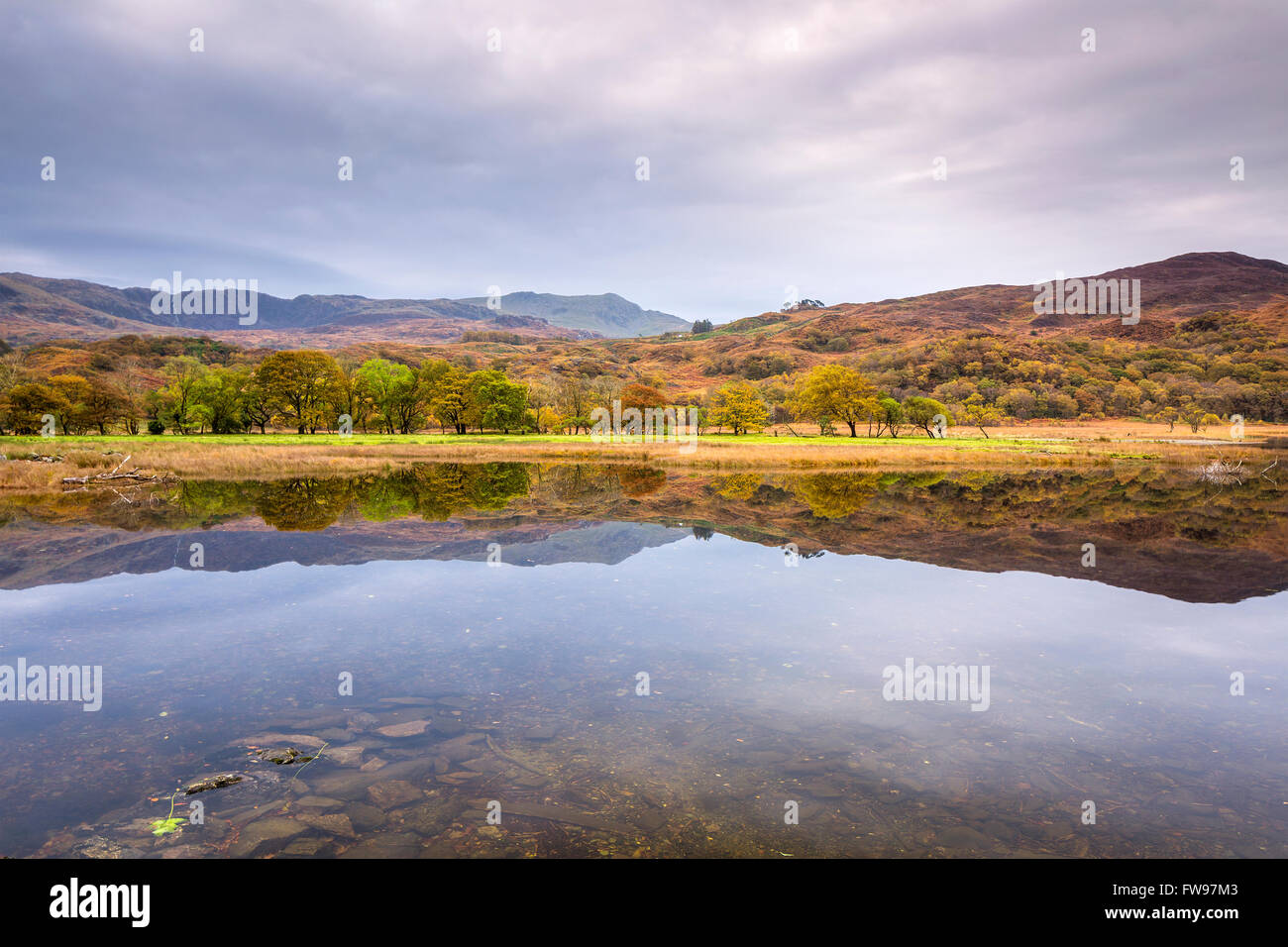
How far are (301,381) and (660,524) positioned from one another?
75.0 m

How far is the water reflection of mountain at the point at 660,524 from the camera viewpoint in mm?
21375

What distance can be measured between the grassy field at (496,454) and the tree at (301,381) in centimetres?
953

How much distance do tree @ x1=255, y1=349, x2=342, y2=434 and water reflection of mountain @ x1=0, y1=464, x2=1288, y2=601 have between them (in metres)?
46.1

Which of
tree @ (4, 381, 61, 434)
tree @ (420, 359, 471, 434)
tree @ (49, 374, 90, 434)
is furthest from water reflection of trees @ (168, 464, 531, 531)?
tree @ (49, 374, 90, 434)

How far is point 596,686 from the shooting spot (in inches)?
437

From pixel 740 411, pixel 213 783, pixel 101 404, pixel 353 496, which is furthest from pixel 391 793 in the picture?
pixel 101 404

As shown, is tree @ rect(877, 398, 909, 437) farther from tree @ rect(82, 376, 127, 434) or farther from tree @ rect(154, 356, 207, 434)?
tree @ rect(82, 376, 127, 434)

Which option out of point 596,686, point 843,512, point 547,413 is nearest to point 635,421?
point 547,413

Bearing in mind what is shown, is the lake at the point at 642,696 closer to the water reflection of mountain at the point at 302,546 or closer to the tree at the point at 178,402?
the water reflection of mountain at the point at 302,546

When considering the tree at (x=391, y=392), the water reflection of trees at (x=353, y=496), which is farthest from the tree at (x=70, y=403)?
the water reflection of trees at (x=353, y=496)

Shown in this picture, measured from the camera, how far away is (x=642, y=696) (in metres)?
10.7

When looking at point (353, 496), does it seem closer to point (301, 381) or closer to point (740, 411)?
point (301, 381)

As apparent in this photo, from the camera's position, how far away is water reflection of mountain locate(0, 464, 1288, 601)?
21375mm
